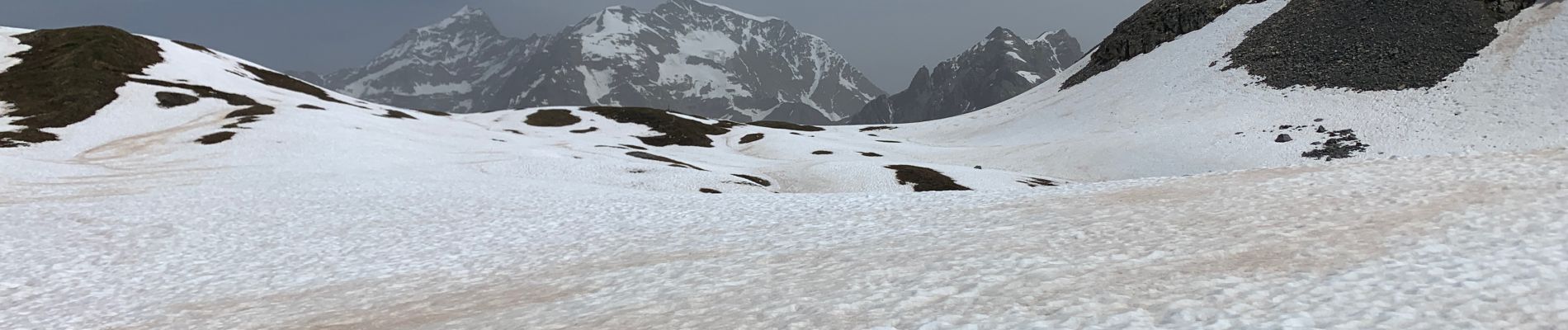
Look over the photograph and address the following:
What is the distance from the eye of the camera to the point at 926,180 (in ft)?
207

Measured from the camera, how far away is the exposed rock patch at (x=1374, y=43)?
82.0m

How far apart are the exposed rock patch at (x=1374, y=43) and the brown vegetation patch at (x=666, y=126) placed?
75.0 meters

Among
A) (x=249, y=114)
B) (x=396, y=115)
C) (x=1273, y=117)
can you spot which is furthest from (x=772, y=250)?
(x=396, y=115)

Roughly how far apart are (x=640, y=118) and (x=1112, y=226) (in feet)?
369

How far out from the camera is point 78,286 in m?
19.6

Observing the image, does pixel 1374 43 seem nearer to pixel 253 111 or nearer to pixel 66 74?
pixel 253 111

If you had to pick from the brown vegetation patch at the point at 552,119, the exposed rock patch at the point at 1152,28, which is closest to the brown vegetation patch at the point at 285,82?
the brown vegetation patch at the point at 552,119

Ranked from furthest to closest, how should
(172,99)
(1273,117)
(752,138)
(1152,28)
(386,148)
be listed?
Answer: (1152,28)
(752,138)
(172,99)
(1273,117)
(386,148)

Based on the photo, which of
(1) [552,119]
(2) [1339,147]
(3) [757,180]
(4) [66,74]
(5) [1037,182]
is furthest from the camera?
(1) [552,119]

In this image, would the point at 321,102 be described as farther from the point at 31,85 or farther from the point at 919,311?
the point at 919,311

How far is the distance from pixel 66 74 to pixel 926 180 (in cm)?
9708

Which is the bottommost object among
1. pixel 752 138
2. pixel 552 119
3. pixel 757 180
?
pixel 757 180

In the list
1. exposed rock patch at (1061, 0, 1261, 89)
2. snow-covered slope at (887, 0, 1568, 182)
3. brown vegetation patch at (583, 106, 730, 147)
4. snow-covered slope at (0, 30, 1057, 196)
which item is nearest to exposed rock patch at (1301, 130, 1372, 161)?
snow-covered slope at (887, 0, 1568, 182)

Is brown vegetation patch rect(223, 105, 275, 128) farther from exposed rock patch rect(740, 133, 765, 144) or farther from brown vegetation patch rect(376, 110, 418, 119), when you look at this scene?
exposed rock patch rect(740, 133, 765, 144)
